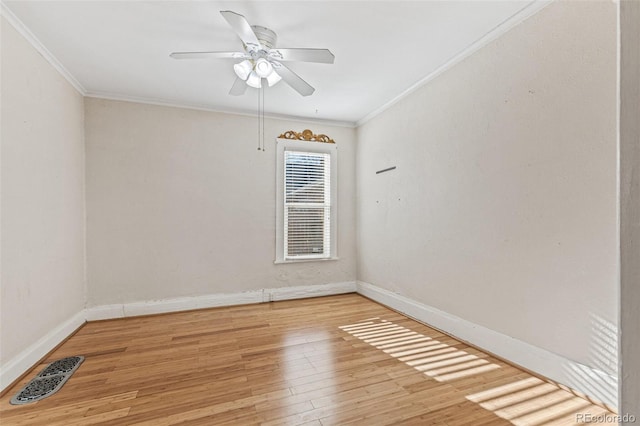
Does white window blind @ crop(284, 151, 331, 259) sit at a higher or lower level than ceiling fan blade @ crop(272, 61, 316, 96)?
lower

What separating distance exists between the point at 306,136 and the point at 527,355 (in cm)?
352

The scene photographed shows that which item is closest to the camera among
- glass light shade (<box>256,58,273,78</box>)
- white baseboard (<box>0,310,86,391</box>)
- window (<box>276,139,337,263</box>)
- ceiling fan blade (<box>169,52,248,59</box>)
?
white baseboard (<box>0,310,86,391</box>)

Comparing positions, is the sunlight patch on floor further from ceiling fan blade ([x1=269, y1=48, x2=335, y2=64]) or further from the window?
ceiling fan blade ([x1=269, y1=48, x2=335, y2=64])

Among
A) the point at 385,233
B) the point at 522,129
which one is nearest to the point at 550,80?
the point at 522,129

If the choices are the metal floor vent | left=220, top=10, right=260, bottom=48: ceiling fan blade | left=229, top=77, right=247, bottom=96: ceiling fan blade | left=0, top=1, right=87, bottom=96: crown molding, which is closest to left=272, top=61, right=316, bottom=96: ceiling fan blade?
left=220, top=10, right=260, bottom=48: ceiling fan blade

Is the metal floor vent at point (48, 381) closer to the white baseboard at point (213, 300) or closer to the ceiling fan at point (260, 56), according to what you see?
the white baseboard at point (213, 300)

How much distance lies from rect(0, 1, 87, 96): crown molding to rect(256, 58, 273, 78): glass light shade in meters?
1.72

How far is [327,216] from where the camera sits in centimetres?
445

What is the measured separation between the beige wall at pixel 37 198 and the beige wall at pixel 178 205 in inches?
9.7

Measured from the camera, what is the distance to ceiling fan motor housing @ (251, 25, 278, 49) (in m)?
2.21

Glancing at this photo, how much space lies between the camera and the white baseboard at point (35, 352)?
6.63 ft

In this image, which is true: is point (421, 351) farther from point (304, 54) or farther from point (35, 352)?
point (35, 352)

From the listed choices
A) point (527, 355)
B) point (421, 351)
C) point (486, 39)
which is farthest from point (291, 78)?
point (527, 355)

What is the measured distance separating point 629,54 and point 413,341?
2669 mm
